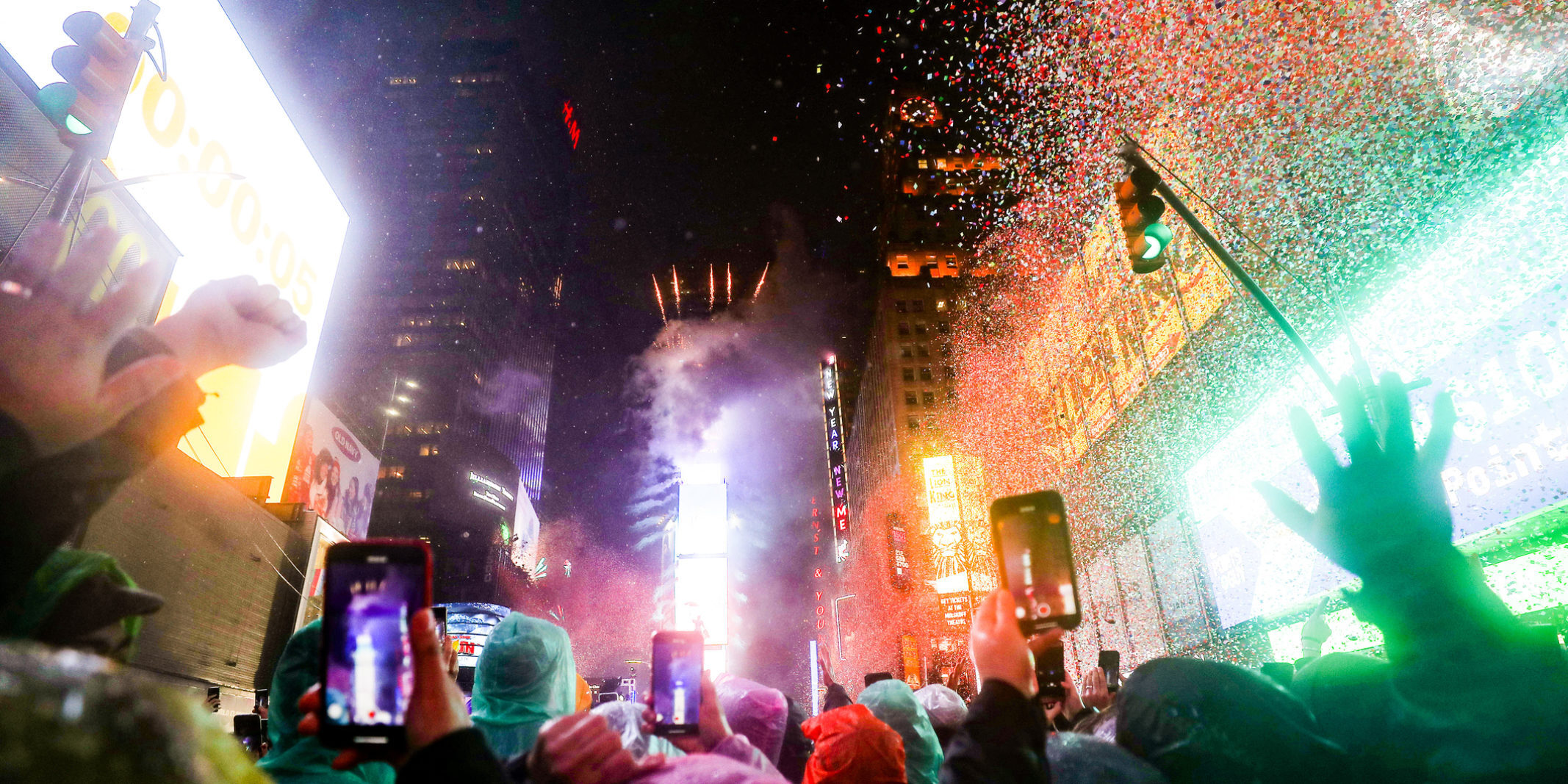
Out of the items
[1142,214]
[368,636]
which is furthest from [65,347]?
[1142,214]

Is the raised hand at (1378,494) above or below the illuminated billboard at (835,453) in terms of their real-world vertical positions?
below

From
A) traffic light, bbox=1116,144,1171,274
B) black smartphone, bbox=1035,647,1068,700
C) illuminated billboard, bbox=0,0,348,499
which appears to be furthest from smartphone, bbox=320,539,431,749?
illuminated billboard, bbox=0,0,348,499

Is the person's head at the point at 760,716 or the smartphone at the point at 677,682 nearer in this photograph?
the smartphone at the point at 677,682

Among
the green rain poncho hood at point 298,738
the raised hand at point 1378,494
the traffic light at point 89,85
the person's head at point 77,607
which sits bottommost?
the green rain poncho hood at point 298,738

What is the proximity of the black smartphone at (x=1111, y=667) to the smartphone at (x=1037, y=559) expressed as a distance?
8.46 ft

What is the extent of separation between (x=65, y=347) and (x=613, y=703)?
2.65 m

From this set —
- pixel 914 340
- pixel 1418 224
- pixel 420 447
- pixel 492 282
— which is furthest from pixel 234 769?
pixel 492 282

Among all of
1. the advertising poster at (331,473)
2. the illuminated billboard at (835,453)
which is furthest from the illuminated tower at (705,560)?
the advertising poster at (331,473)

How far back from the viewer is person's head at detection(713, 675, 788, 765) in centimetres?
442

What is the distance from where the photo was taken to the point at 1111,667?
16.5 ft

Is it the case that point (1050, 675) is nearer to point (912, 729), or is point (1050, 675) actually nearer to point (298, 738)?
point (912, 729)

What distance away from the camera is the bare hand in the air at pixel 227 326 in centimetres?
169

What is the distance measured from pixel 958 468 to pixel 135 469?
39.1 m

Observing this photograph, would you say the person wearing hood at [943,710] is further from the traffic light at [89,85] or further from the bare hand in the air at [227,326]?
the traffic light at [89,85]
